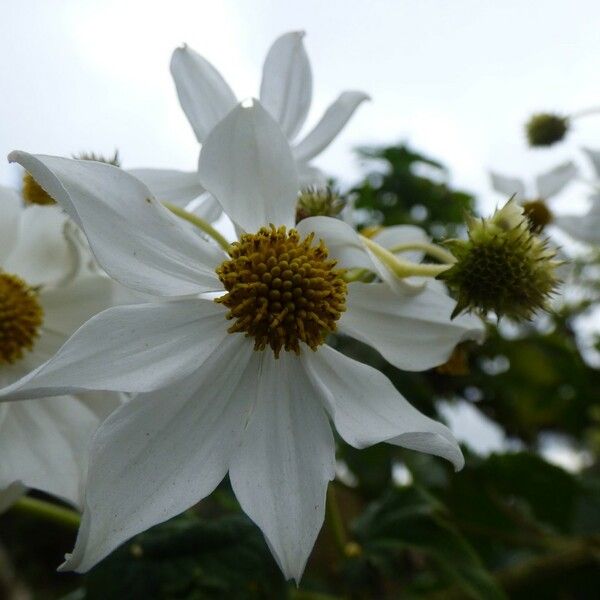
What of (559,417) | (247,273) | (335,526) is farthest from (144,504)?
(559,417)

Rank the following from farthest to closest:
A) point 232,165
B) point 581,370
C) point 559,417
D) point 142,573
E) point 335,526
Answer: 1. point 559,417
2. point 581,370
3. point 335,526
4. point 142,573
5. point 232,165

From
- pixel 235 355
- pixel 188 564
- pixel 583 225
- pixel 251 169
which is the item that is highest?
pixel 251 169

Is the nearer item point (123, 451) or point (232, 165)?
point (123, 451)

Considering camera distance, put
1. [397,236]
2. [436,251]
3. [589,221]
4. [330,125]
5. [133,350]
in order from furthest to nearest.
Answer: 1. [589,221]
2. [397,236]
3. [330,125]
4. [436,251]
5. [133,350]

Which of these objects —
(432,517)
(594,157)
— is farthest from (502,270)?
(594,157)

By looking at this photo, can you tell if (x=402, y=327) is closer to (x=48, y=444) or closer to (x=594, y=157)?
(x=48, y=444)

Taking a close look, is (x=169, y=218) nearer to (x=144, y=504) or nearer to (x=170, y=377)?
(x=170, y=377)

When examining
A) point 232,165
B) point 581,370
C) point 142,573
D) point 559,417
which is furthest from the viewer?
point 559,417
